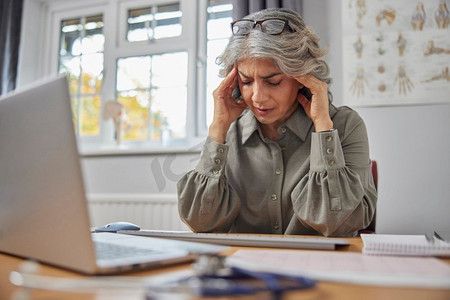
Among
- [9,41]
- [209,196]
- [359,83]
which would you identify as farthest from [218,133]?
[9,41]

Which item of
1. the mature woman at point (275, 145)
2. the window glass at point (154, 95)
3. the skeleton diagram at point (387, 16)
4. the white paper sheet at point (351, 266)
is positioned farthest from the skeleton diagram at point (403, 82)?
the white paper sheet at point (351, 266)

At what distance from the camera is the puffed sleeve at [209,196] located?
1216 mm

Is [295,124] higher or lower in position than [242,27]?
lower

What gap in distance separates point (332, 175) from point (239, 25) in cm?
57

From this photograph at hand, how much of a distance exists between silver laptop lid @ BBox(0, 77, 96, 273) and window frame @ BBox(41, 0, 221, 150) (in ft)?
6.09

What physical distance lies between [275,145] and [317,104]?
18cm

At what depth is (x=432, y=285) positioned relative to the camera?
0.44 metres

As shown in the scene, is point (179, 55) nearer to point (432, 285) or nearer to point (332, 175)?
point (332, 175)

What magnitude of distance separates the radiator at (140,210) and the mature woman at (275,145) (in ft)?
3.26

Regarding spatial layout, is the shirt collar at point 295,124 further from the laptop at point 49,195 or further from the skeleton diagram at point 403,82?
the skeleton diagram at point 403,82

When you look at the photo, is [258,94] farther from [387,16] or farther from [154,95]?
[154,95]

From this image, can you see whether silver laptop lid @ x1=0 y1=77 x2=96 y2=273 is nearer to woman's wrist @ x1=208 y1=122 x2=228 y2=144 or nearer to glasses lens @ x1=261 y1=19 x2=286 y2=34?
woman's wrist @ x1=208 y1=122 x2=228 y2=144

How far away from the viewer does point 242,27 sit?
52.9 inches

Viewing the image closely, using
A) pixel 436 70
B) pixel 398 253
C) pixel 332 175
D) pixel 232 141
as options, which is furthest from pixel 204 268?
pixel 436 70
